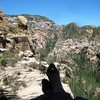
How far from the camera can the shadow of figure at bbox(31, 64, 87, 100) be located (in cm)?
513

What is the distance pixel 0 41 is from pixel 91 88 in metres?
117

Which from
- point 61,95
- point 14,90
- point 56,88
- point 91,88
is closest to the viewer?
point 61,95

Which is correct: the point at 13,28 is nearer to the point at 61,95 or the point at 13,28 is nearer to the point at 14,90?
the point at 14,90

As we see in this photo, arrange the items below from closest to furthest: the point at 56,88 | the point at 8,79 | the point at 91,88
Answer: the point at 56,88 < the point at 8,79 < the point at 91,88

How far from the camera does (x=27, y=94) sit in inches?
799

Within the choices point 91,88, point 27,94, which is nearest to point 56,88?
point 27,94

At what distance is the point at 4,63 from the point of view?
39375 mm

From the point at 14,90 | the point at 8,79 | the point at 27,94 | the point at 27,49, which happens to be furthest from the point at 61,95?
the point at 27,49

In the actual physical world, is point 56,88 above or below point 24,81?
above

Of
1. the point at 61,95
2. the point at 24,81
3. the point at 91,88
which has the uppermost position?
the point at 61,95

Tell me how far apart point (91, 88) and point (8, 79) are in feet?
490

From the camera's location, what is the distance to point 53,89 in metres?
5.83

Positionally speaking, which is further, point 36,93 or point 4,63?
point 4,63

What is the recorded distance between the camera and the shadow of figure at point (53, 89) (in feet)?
16.8
